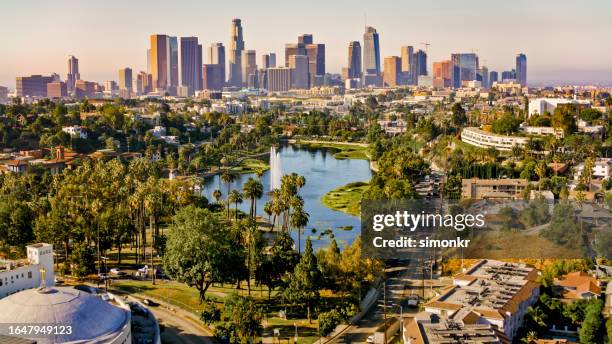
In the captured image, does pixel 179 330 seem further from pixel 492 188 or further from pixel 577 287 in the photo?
pixel 492 188

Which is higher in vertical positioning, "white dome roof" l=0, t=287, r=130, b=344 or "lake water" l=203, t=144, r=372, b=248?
"white dome roof" l=0, t=287, r=130, b=344

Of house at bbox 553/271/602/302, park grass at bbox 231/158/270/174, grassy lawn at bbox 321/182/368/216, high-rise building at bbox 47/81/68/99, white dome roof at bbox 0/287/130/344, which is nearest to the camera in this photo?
white dome roof at bbox 0/287/130/344

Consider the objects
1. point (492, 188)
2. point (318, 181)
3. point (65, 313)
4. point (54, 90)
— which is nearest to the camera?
point (65, 313)

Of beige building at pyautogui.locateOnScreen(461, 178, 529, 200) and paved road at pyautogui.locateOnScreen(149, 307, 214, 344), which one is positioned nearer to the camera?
paved road at pyautogui.locateOnScreen(149, 307, 214, 344)

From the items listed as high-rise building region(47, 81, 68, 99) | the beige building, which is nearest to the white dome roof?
the beige building

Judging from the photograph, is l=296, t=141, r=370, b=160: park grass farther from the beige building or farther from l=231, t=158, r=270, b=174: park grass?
the beige building

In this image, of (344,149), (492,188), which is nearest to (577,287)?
(492,188)

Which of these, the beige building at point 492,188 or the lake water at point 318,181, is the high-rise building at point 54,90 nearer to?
the lake water at point 318,181
